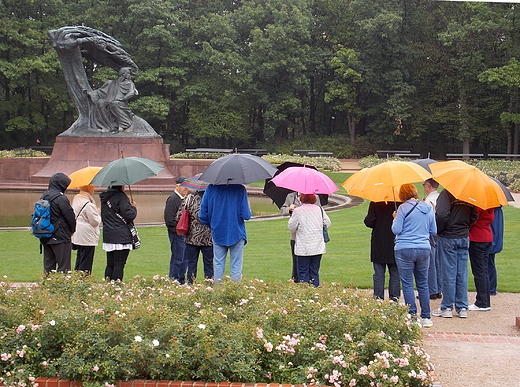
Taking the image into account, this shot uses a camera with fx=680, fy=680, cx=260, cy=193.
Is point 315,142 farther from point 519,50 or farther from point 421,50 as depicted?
point 519,50

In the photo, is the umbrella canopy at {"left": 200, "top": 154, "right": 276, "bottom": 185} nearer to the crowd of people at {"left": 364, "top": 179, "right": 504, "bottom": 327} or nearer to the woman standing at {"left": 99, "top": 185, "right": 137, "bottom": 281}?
the woman standing at {"left": 99, "top": 185, "right": 137, "bottom": 281}

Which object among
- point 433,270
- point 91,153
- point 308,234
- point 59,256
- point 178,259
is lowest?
point 433,270

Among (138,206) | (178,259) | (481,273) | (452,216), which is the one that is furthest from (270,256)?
(138,206)

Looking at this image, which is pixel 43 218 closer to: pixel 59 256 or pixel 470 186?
pixel 59 256

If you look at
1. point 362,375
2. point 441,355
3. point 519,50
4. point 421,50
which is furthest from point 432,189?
point 421,50

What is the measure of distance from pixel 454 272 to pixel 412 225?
1.08 metres

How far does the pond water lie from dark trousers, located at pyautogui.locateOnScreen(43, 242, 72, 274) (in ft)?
26.7

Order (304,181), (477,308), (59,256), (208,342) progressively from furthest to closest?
1. (477,308)
2. (59,256)
3. (304,181)
4. (208,342)

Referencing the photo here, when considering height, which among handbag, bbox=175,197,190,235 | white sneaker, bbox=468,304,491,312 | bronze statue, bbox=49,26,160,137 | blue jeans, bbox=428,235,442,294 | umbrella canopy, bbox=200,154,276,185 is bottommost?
white sneaker, bbox=468,304,491,312

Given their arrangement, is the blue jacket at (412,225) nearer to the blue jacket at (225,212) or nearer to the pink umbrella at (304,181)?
the pink umbrella at (304,181)

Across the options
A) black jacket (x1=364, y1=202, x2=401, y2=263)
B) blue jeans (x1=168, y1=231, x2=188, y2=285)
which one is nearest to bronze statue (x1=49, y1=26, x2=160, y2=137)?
blue jeans (x1=168, y1=231, x2=188, y2=285)

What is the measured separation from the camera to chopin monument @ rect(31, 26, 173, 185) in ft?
82.7

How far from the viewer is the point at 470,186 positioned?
24.7ft

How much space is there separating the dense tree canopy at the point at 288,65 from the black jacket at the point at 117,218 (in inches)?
1376
